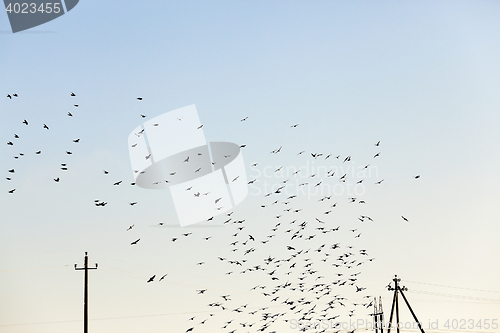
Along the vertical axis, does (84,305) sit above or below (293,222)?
below

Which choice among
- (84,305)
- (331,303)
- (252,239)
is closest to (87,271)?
(84,305)

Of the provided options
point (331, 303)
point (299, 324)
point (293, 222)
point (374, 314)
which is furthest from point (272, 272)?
point (374, 314)

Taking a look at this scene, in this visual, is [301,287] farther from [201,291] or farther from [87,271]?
[87,271]

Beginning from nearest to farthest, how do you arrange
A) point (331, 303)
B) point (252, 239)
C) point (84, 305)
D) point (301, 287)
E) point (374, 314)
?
point (252, 239), point (301, 287), point (84, 305), point (331, 303), point (374, 314)

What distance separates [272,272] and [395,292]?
1366 centimetres

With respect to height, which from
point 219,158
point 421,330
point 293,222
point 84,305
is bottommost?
point 421,330

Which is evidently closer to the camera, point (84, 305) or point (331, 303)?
point (84, 305)

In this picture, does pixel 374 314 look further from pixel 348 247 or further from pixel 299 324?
pixel 348 247

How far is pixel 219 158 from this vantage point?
35875mm

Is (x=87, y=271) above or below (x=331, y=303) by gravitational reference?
above

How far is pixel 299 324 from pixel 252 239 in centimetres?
1445

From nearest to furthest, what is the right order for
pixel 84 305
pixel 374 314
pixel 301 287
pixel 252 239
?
pixel 252 239 → pixel 301 287 → pixel 84 305 → pixel 374 314

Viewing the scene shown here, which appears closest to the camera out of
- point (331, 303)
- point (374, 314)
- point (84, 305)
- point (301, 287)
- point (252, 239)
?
point (252, 239)

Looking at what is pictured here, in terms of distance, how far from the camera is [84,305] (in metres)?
34.2
